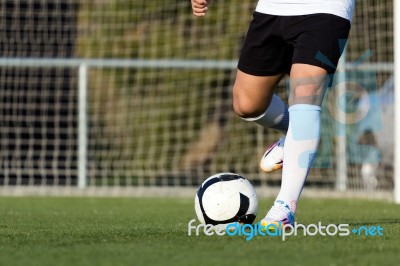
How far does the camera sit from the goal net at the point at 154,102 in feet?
34.4

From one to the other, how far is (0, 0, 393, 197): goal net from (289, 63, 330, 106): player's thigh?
19.4 feet

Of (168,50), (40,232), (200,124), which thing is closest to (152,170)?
(200,124)

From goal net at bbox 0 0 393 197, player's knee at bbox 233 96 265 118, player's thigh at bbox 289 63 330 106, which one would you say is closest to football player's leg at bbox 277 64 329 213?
player's thigh at bbox 289 63 330 106

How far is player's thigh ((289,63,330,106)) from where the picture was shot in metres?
4.25

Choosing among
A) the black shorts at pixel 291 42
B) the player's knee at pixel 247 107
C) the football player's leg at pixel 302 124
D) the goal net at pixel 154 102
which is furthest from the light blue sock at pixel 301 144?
the goal net at pixel 154 102

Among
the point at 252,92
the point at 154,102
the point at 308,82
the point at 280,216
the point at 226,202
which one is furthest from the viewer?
the point at 154,102

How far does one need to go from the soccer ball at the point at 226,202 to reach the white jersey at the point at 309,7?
31.3 inches

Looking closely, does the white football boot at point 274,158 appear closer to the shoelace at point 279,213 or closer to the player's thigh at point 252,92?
the player's thigh at point 252,92

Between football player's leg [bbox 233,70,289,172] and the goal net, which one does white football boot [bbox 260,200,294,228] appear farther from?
the goal net

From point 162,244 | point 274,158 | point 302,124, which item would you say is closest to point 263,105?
point 274,158

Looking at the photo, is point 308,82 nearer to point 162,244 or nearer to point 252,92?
point 252,92

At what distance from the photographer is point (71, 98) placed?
36.6ft

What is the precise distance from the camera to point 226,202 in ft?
14.4

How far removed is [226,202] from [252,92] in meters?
0.73
